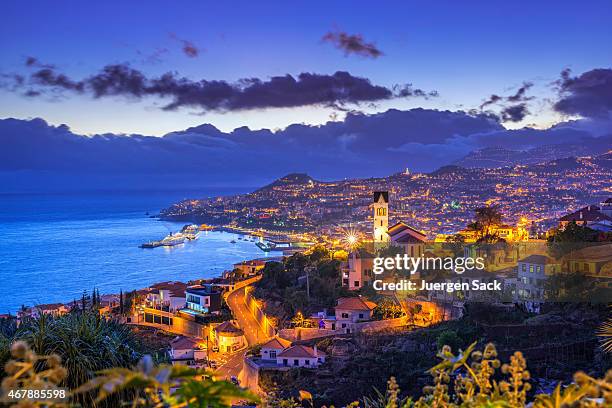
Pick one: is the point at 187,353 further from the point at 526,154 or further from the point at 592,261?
the point at 526,154

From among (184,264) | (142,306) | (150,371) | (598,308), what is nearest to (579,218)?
(598,308)

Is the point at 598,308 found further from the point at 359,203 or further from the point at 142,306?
the point at 359,203

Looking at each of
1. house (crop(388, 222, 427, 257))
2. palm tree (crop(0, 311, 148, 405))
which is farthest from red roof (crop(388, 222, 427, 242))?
palm tree (crop(0, 311, 148, 405))

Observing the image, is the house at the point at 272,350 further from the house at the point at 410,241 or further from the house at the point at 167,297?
the house at the point at 167,297

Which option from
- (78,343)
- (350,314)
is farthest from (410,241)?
(78,343)

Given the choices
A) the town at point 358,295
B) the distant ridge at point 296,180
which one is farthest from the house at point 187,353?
the distant ridge at point 296,180

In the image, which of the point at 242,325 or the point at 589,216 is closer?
the point at 242,325
